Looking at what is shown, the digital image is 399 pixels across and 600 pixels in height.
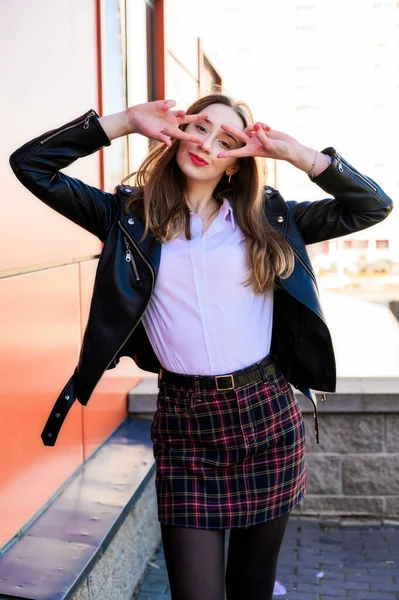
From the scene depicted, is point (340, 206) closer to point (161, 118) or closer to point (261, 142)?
point (261, 142)

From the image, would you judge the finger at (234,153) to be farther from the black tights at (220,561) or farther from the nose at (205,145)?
the black tights at (220,561)

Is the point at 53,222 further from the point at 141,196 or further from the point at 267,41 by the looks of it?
the point at 267,41

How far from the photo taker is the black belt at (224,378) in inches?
96.4

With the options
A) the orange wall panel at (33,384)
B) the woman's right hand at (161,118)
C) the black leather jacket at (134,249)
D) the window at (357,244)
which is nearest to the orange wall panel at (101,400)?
the orange wall panel at (33,384)

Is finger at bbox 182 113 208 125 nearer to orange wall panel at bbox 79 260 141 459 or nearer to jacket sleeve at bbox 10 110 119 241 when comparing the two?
jacket sleeve at bbox 10 110 119 241

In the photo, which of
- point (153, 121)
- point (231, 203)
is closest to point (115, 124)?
point (153, 121)

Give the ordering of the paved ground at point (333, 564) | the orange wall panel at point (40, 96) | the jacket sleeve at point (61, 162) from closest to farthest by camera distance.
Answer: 1. the jacket sleeve at point (61, 162)
2. the orange wall panel at point (40, 96)
3. the paved ground at point (333, 564)

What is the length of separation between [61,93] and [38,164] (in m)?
1.58

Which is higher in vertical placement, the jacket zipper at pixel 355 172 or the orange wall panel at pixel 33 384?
the jacket zipper at pixel 355 172

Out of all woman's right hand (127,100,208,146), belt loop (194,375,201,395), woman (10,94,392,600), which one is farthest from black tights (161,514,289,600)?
woman's right hand (127,100,208,146)

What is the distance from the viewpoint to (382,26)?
2609cm

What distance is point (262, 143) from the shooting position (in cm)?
251

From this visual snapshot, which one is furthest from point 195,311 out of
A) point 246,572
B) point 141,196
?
point 246,572

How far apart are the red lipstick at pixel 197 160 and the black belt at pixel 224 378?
0.68 metres
